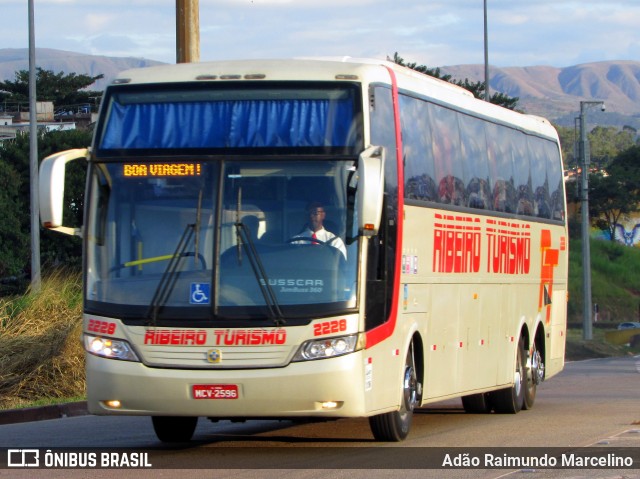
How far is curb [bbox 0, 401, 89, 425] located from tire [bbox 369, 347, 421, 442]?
544 centimetres

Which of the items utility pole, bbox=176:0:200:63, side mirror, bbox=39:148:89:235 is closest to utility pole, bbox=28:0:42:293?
utility pole, bbox=176:0:200:63

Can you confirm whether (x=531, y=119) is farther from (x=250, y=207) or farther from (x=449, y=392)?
(x=250, y=207)

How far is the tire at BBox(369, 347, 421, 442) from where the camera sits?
11.9 meters

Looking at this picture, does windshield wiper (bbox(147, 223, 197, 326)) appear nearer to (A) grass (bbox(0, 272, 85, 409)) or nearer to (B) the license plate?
(B) the license plate

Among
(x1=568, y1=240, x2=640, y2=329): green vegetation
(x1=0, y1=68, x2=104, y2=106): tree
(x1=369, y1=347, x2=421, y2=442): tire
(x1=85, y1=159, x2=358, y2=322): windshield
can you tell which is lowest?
(x1=568, y1=240, x2=640, y2=329): green vegetation

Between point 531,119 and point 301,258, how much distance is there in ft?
27.3

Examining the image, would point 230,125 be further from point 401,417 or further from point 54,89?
point 54,89

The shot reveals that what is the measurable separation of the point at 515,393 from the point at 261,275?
6683 mm

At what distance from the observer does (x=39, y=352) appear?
59.6 feet

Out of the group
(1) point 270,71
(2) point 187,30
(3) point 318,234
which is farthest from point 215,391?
(2) point 187,30

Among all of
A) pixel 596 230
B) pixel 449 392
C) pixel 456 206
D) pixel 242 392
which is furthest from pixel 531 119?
pixel 596 230

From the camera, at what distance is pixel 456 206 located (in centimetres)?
1380

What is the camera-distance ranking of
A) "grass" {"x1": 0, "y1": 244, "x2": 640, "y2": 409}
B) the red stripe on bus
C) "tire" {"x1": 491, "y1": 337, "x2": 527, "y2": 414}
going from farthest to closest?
"grass" {"x1": 0, "y1": 244, "x2": 640, "y2": 409}, "tire" {"x1": 491, "y1": 337, "x2": 527, "y2": 414}, the red stripe on bus

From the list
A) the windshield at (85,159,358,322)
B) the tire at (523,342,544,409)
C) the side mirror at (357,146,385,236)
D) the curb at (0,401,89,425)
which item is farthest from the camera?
the tire at (523,342,544,409)
